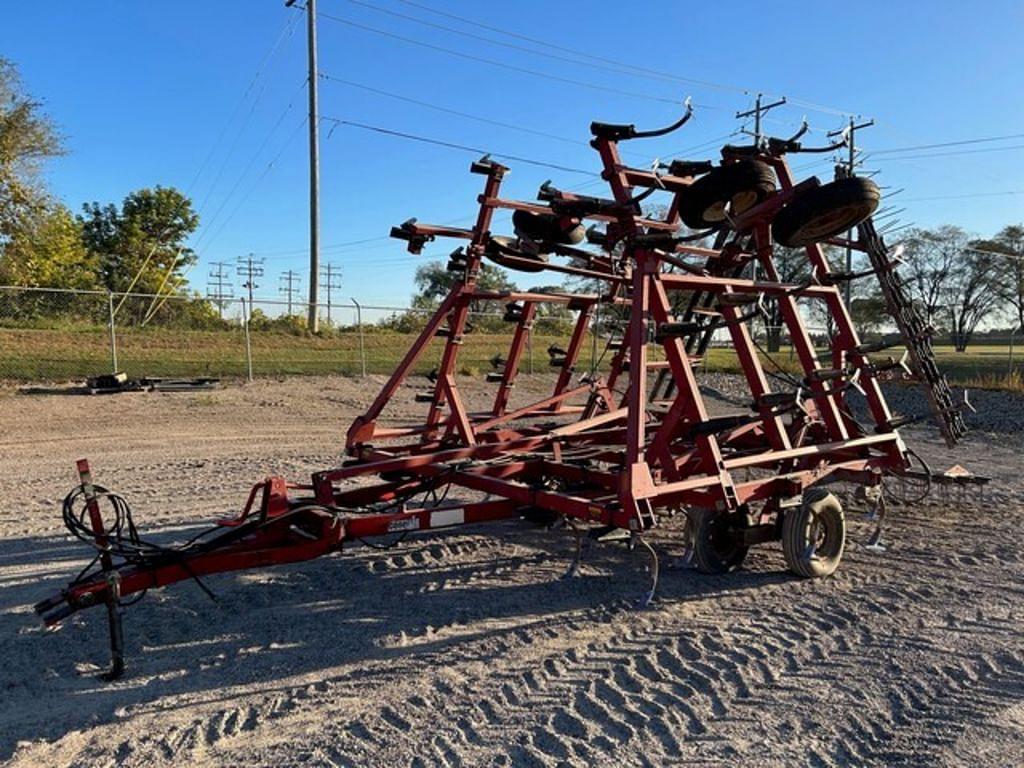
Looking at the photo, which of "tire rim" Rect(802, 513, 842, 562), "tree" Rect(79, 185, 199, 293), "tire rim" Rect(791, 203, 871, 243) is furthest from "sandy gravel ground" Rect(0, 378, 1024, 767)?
"tree" Rect(79, 185, 199, 293)

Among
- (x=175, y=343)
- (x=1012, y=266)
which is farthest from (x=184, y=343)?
(x=1012, y=266)

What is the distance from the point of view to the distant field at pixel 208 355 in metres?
17.0

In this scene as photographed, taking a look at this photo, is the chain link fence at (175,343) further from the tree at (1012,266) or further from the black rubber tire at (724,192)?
the tree at (1012,266)

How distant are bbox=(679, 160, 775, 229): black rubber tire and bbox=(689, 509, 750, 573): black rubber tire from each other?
7.31 feet

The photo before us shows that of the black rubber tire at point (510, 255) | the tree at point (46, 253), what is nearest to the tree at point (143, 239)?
the tree at point (46, 253)

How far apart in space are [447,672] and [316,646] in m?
0.82

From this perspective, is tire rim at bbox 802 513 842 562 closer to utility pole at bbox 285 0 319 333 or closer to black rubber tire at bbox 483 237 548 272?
black rubber tire at bbox 483 237 548 272

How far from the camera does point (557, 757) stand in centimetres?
309

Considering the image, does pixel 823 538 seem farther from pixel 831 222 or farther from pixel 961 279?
pixel 961 279

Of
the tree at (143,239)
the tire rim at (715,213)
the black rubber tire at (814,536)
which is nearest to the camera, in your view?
the black rubber tire at (814,536)

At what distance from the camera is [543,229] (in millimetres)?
6895

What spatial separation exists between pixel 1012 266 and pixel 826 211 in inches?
2283

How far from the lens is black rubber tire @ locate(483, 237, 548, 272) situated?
686 cm

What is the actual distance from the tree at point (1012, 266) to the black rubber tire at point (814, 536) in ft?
187
